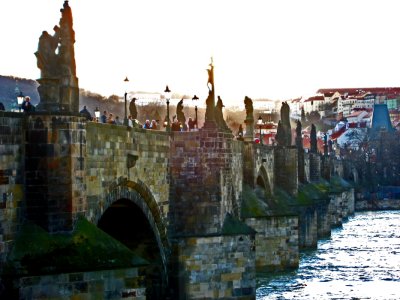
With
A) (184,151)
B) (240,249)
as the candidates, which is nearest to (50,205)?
(184,151)

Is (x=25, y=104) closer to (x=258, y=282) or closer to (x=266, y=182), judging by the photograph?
(x=258, y=282)

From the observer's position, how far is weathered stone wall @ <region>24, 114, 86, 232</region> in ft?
54.2

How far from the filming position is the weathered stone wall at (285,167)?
1937 inches

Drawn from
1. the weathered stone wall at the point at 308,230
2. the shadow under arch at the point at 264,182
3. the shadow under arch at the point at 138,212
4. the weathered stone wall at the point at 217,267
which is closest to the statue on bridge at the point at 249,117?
the shadow under arch at the point at 264,182

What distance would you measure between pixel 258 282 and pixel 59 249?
23.0 m

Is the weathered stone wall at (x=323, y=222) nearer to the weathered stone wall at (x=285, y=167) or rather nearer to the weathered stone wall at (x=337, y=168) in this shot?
the weathered stone wall at (x=285, y=167)

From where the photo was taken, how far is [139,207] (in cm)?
2294

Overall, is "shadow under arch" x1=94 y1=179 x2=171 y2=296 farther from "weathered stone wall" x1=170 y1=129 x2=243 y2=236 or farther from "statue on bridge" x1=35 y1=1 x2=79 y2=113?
"statue on bridge" x1=35 y1=1 x2=79 y2=113

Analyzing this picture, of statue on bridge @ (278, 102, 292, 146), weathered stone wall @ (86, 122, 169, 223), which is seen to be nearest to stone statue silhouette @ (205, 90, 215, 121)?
weathered stone wall @ (86, 122, 169, 223)

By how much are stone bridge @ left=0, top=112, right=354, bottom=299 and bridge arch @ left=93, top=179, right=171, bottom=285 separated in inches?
1.3

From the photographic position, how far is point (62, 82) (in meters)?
17.1

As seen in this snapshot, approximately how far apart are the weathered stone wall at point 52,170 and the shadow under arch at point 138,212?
339 centimetres

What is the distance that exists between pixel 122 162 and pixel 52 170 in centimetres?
440

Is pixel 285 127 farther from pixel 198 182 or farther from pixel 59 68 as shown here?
pixel 59 68
